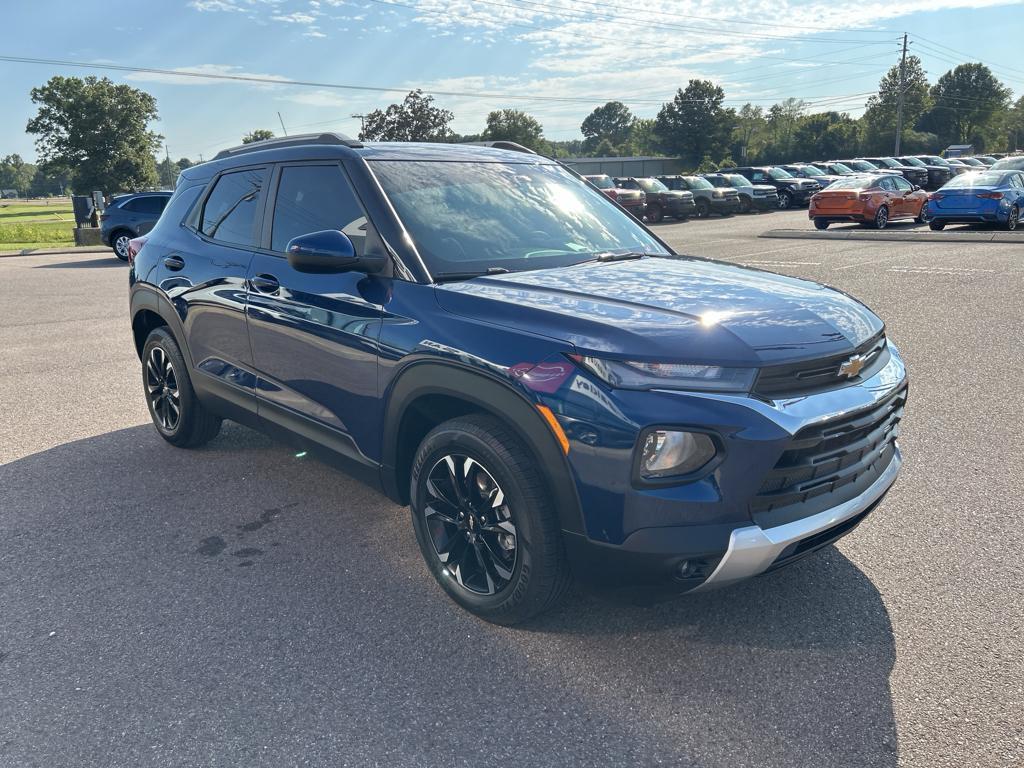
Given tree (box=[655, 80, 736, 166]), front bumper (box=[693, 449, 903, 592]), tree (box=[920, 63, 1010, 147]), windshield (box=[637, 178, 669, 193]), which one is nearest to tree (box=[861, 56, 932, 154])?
tree (box=[920, 63, 1010, 147])

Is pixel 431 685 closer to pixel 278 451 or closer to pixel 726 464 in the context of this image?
pixel 726 464

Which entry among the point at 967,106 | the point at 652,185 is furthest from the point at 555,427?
the point at 967,106

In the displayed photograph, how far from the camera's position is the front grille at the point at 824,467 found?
251cm

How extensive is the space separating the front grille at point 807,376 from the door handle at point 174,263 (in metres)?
3.56

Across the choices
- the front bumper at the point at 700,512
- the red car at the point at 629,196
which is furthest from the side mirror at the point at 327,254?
the red car at the point at 629,196

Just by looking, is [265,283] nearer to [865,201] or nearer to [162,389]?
[162,389]

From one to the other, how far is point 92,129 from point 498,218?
7192cm

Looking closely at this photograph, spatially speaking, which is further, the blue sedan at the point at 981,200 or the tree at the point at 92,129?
the tree at the point at 92,129

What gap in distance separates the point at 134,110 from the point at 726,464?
7371 cm

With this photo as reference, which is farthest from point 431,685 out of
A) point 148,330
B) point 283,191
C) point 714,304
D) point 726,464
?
point 148,330

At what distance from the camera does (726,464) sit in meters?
2.43

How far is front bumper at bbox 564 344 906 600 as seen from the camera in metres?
2.43

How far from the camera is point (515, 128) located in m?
115

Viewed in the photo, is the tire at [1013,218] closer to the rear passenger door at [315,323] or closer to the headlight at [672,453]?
the rear passenger door at [315,323]
